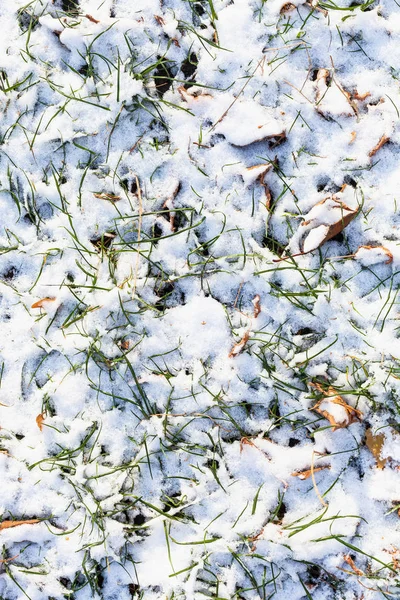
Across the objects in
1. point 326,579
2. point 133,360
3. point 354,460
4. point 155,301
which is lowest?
point 326,579

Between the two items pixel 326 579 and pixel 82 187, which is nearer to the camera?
pixel 326 579

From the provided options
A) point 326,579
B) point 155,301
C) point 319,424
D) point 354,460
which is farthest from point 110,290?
point 326,579

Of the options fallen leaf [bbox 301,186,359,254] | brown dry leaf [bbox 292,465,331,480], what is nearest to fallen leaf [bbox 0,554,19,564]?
brown dry leaf [bbox 292,465,331,480]

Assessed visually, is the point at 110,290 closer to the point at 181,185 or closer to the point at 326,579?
the point at 181,185

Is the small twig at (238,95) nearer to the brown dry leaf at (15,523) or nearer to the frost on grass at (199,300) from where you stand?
the frost on grass at (199,300)

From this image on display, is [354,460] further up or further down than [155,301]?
further down

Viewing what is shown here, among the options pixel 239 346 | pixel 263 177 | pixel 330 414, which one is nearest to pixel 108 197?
pixel 263 177

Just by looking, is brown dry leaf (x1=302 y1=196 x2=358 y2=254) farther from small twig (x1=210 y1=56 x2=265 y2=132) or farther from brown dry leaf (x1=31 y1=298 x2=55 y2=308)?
brown dry leaf (x1=31 y1=298 x2=55 y2=308)
